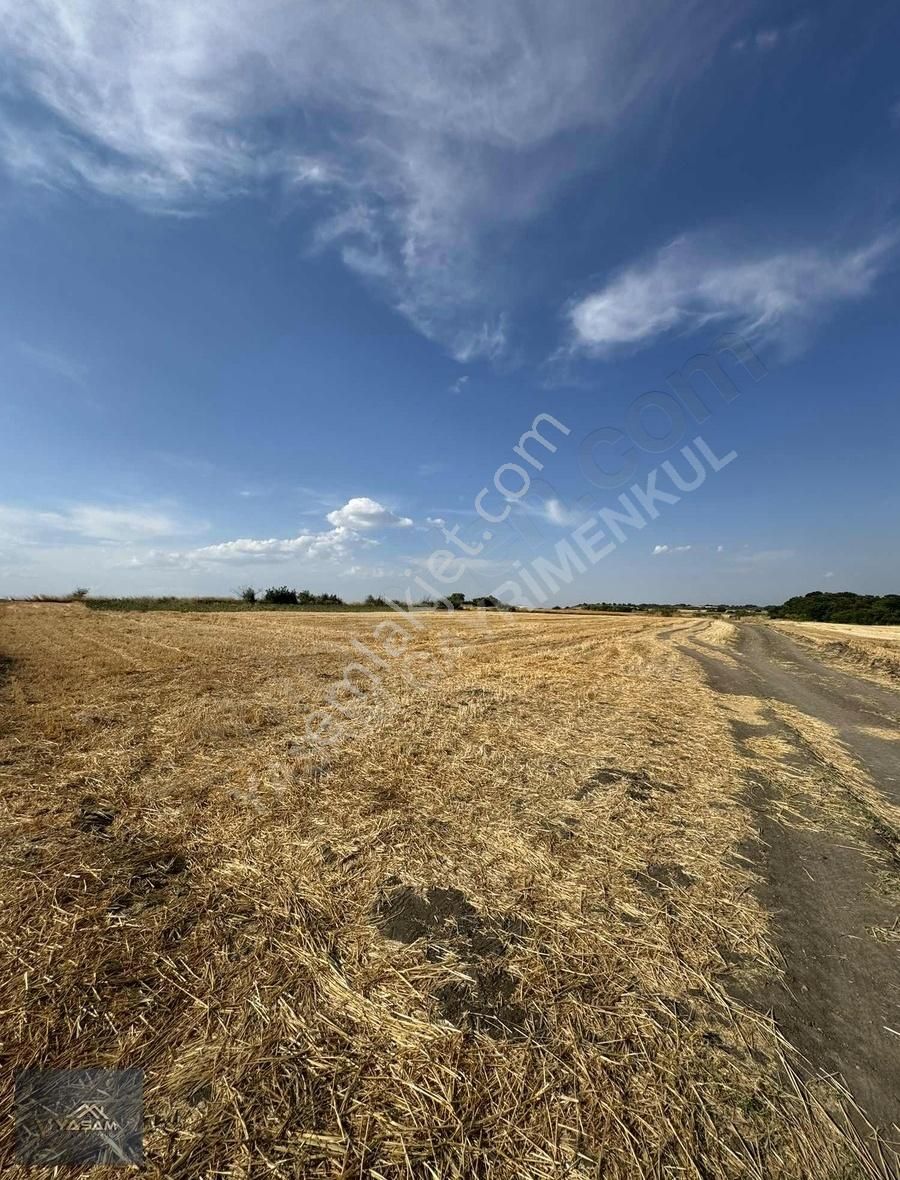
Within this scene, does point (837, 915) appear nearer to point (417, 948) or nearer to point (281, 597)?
point (417, 948)

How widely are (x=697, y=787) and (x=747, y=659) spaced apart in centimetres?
1265

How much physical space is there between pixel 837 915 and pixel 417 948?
109 inches

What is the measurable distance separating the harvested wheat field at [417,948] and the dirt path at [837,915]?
0.25ft

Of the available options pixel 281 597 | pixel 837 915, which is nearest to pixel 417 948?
pixel 837 915

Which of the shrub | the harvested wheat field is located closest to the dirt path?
the harvested wheat field

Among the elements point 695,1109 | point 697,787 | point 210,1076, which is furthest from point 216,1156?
point 697,787

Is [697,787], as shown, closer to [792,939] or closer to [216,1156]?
[792,939]

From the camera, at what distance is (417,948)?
2.52 metres

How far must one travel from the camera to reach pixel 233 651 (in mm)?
12477

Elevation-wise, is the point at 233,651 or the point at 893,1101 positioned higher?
the point at 233,651

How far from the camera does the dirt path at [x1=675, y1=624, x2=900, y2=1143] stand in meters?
2.04

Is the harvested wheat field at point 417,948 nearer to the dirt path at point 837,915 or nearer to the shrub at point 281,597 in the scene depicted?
the dirt path at point 837,915

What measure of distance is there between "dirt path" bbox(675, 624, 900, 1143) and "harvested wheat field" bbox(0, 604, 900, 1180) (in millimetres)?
77

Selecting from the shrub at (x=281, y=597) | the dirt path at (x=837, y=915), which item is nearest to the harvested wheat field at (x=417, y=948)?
the dirt path at (x=837, y=915)
